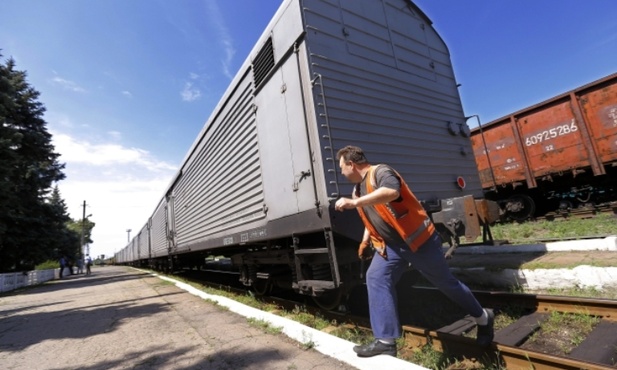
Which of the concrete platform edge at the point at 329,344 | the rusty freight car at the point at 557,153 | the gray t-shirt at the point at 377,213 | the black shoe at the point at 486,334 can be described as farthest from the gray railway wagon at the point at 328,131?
the rusty freight car at the point at 557,153

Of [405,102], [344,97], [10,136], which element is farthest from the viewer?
[10,136]

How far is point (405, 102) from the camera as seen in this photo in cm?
450

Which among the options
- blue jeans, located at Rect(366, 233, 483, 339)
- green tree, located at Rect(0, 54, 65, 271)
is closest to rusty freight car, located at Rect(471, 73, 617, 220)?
Answer: blue jeans, located at Rect(366, 233, 483, 339)

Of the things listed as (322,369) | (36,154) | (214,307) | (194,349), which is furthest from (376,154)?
(36,154)

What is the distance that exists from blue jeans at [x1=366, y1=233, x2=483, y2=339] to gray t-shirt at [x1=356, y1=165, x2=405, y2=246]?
9cm

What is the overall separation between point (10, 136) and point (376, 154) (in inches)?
618

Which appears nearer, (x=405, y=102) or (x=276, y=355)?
(x=276, y=355)

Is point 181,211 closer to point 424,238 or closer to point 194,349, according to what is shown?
point 194,349

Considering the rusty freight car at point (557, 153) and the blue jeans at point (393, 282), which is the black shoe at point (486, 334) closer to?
the blue jeans at point (393, 282)

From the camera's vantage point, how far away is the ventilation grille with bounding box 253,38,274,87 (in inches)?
173

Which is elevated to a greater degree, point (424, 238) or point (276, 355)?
point (424, 238)

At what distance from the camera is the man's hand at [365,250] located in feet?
10.0

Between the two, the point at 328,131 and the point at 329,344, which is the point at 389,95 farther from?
the point at 329,344

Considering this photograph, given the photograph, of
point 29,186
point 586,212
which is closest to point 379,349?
point 586,212
